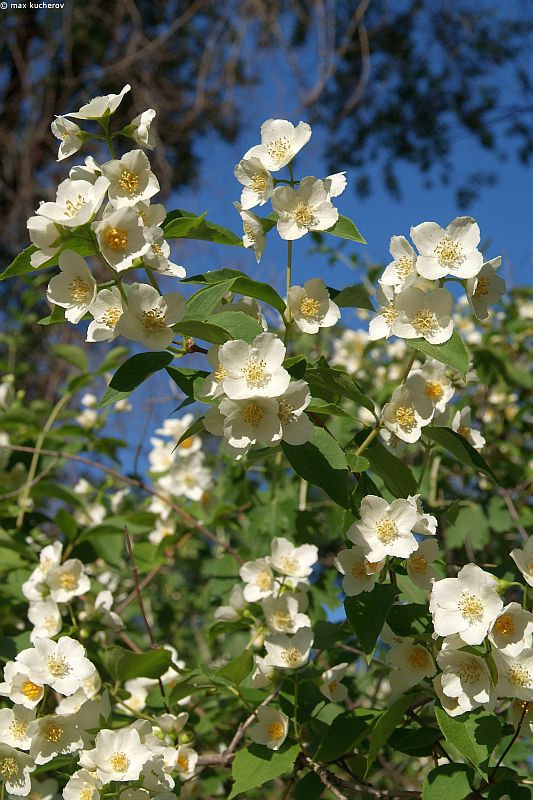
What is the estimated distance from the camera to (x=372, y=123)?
23.3ft

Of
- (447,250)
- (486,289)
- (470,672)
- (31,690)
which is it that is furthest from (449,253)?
(31,690)

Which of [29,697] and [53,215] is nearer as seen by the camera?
[53,215]

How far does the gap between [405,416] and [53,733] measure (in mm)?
713

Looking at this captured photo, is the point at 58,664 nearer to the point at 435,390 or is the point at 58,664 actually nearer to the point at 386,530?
the point at 386,530

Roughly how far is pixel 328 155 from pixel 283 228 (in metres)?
5.90

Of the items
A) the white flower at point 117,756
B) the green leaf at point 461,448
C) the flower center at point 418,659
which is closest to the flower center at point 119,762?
the white flower at point 117,756

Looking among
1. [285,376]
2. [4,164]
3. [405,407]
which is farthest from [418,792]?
[4,164]

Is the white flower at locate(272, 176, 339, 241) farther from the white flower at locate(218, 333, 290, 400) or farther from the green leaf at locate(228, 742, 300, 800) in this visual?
the green leaf at locate(228, 742, 300, 800)

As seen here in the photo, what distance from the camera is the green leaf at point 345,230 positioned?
3.81 feet

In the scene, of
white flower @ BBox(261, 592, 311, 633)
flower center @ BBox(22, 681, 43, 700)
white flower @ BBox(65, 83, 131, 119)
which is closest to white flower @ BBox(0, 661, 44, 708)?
flower center @ BBox(22, 681, 43, 700)

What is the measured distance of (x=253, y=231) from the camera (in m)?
1.20

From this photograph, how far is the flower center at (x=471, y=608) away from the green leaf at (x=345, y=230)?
0.50 metres

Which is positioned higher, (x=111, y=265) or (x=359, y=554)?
(x=111, y=265)

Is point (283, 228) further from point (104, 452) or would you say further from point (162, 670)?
point (104, 452)
